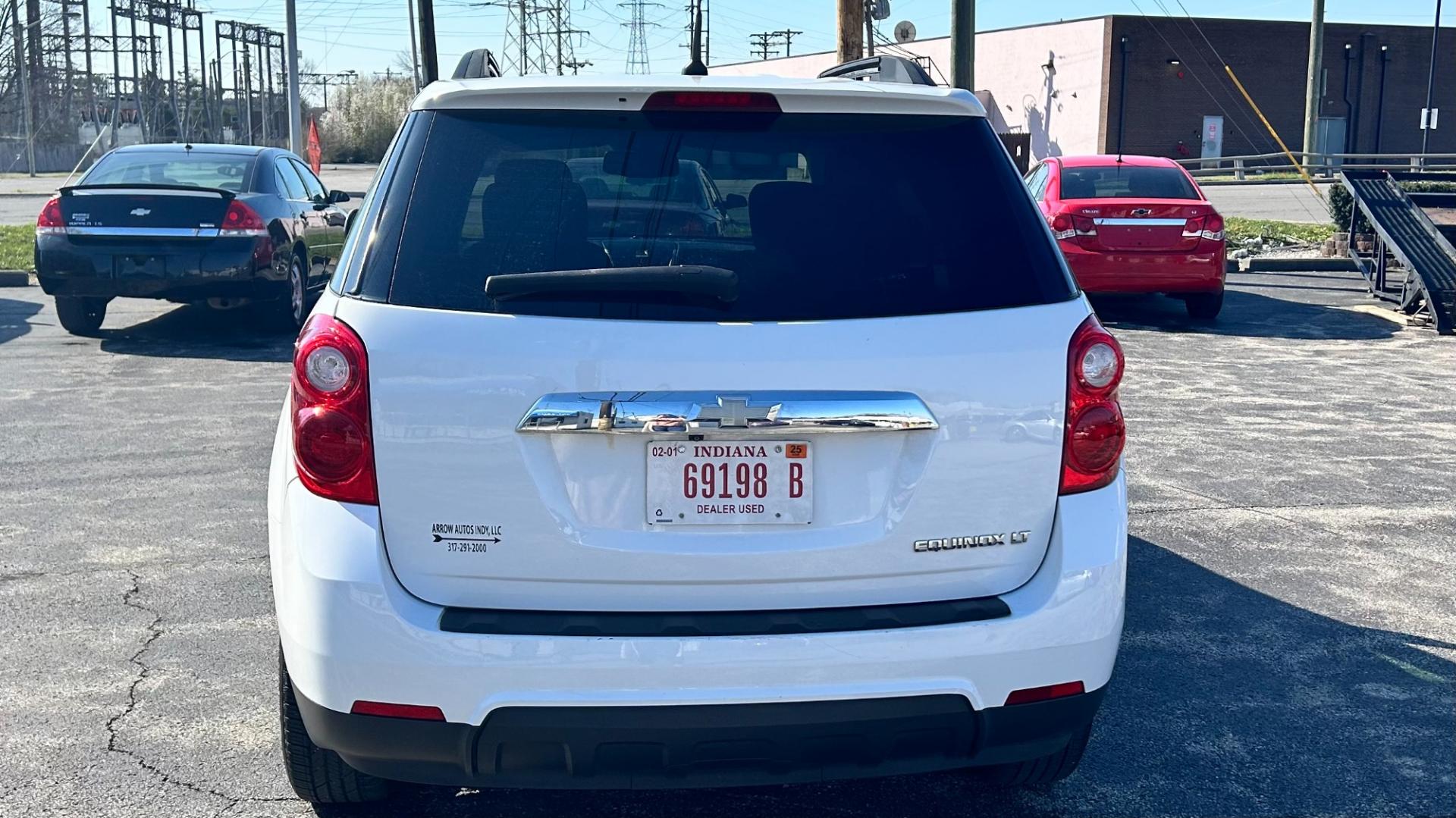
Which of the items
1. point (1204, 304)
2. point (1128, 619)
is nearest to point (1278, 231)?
point (1204, 304)

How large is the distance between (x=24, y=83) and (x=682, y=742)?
230 feet

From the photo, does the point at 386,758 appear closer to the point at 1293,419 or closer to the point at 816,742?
the point at 816,742

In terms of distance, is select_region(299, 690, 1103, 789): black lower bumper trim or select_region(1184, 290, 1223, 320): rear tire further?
select_region(1184, 290, 1223, 320): rear tire

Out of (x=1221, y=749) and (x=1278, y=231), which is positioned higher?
(x=1278, y=231)

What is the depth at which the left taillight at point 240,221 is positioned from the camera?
11.5 metres

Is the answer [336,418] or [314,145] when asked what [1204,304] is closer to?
[336,418]

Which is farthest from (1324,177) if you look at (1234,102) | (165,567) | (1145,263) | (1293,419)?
(165,567)

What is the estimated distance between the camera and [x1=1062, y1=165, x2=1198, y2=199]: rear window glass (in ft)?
45.1

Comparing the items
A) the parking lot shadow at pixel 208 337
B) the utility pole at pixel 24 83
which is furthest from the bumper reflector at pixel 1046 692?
the utility pole at pixel 24 83

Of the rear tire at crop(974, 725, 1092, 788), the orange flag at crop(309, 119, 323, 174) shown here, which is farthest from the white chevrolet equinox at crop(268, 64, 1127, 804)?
the orange flag at crop(309, 119, 323, 174)

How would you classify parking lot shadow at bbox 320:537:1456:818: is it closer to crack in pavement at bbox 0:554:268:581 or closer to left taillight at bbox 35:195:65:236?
crack in pavement at bbox 0:554:268:581

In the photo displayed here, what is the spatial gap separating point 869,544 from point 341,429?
1102 millimetres

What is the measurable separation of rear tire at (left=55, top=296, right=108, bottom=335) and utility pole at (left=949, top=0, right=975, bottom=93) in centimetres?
903

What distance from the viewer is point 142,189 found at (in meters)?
11.4
